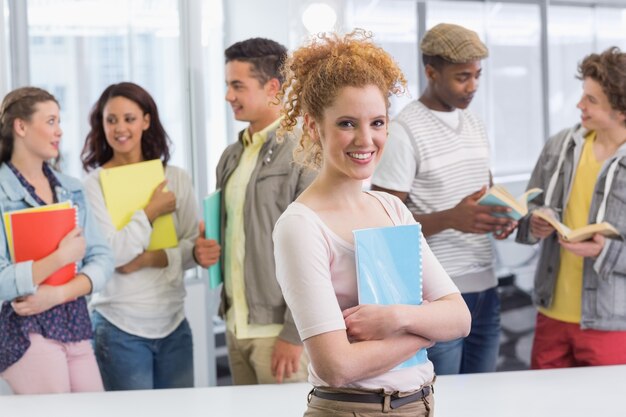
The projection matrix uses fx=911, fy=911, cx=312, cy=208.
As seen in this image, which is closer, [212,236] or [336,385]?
[336,385]

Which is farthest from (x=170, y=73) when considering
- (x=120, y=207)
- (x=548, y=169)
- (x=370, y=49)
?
(x=370, y=49)

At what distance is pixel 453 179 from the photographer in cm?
286

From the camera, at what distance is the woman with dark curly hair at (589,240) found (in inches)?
113

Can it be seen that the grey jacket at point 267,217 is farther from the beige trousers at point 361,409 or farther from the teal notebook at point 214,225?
the beige trousers at point 361,409

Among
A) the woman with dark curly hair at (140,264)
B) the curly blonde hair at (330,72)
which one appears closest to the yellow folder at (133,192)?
the woman with dark curly hair at (140,264)

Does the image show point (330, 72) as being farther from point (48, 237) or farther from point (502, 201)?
point (48, 237)

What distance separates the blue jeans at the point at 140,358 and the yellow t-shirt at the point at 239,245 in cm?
29

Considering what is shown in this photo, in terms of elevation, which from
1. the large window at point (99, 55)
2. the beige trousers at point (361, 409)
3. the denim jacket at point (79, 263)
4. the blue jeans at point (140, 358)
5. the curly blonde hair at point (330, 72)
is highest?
the large window at point (99, 55)

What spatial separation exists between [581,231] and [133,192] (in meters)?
1.46

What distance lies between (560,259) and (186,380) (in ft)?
4.34

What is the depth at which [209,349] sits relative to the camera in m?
4.13

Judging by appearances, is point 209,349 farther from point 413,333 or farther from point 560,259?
point 413,333

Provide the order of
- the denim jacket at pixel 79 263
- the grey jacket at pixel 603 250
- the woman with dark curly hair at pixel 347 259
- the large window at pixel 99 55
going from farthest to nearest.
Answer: the large window at pixel 99 55
the grey jacket at pixel 603 250
the denim jacket at pixel 79 263
the woman with dark curly hair at pixel 347 259

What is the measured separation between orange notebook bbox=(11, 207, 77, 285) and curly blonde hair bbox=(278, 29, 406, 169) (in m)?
1.25
